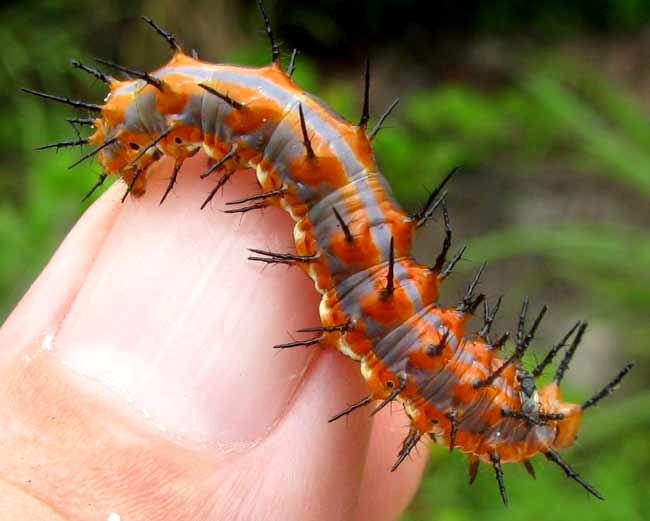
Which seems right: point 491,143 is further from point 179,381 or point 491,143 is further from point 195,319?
point 179,381

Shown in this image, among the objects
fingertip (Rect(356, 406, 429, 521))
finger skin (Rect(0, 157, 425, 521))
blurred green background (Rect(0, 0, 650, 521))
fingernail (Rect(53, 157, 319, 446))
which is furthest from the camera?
blurred green background (Rect(0, 0, 650, 521))

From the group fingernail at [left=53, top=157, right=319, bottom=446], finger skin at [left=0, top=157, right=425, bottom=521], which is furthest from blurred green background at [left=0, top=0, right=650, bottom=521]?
fingernail at [left=53, top=157, right=319, bottom=446]

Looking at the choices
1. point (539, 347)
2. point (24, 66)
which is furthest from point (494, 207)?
point (24, 66)

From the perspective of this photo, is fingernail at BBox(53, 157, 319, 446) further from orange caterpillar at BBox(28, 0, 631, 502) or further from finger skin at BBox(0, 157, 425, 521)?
orange caterpillar at BBox(28, 0, 631, 502)

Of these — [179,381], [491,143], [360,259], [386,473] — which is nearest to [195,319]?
[179,381]

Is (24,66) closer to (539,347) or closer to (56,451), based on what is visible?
(539,347)

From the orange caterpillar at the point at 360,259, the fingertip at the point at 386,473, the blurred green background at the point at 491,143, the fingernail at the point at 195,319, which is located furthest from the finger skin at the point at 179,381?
the blurred green background at the point at 491,143
